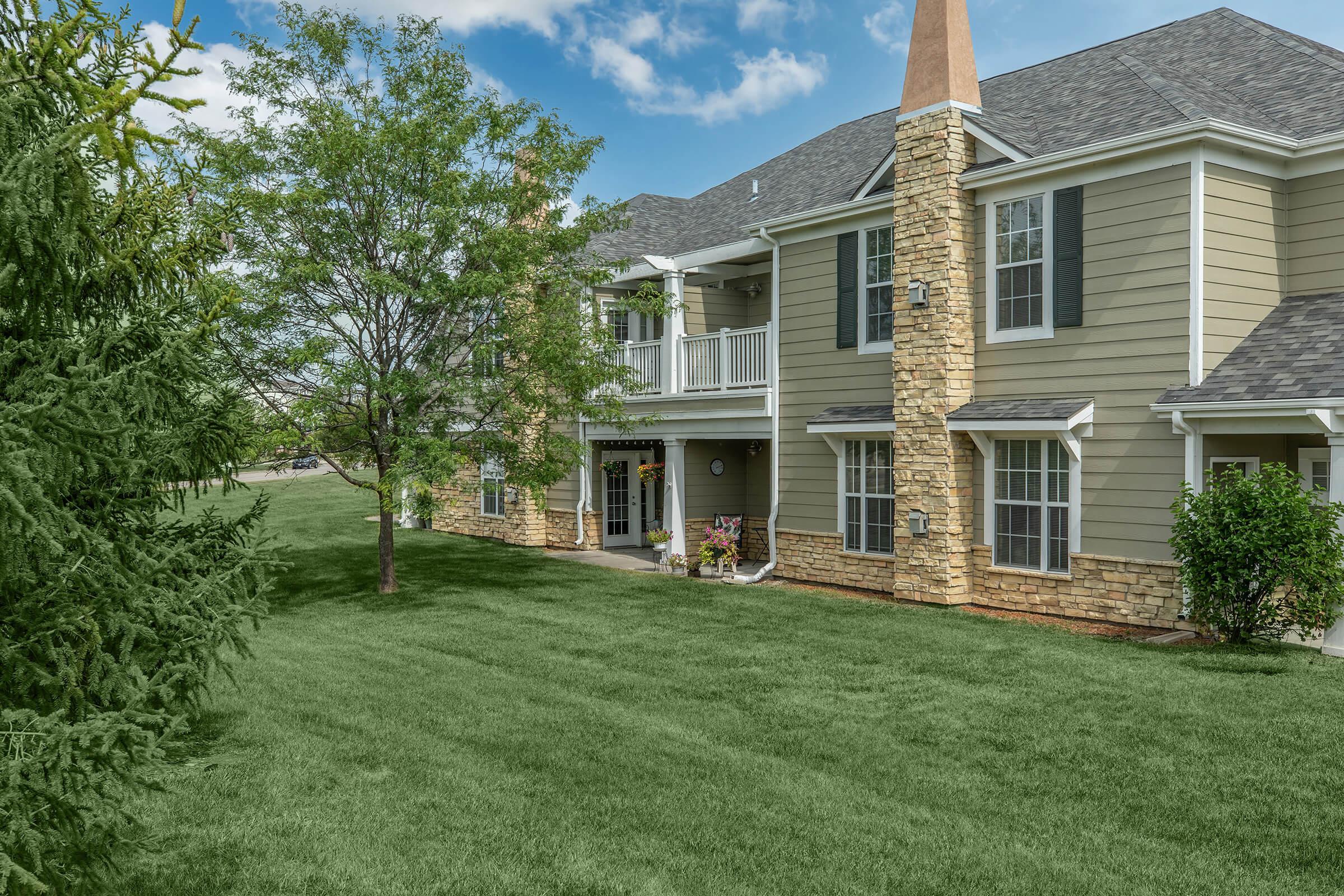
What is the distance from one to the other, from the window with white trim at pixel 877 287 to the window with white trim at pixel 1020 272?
1823 millimetres

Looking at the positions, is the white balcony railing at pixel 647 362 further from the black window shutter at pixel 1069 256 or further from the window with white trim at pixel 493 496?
the black window shutter at pixel 1069 256

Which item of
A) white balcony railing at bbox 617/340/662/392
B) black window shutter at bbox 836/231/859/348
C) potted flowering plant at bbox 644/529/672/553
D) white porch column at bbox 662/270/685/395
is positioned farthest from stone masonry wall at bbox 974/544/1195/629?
white balcony railing at bbox 617/340/662/392

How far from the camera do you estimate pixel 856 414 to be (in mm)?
15188

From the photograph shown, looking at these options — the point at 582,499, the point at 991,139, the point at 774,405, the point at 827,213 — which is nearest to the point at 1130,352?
the point at 991,139

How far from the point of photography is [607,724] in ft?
27.2

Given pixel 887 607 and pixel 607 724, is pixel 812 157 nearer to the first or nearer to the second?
pixel 887 607

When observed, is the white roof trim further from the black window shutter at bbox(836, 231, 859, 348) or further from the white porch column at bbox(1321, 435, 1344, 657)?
the white porch column at bbox(1321, 435, 1344, 657)

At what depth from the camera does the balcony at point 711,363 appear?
56.3ft

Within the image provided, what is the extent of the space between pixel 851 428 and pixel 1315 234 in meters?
6.33

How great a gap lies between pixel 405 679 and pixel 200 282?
18.6 feet

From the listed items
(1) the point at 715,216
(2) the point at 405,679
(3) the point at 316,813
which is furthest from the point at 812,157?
(3) the point at 316,813

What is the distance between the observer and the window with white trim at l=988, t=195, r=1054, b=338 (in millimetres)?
12984

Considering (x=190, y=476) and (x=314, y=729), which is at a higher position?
(x=190, y=476)

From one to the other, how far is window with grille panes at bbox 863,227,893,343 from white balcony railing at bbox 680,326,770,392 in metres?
2.06
